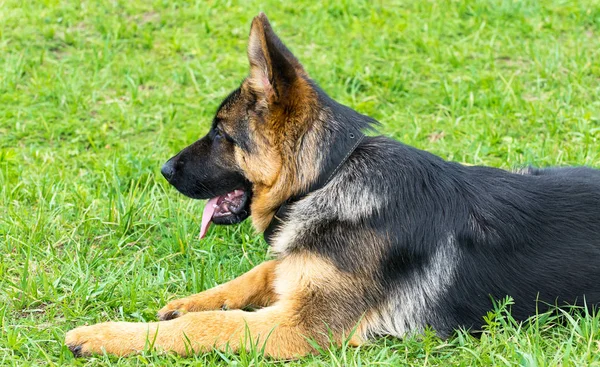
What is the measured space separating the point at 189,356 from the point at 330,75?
15.0 feet

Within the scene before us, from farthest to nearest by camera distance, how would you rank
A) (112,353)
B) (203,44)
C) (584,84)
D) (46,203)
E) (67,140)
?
(203,44)
(584,84)
(67,140)
(46,203)
(112,353)

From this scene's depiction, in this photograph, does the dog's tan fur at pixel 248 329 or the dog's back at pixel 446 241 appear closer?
the dog's tan fur at pixel 248 329

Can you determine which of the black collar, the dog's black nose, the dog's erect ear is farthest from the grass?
the dog's erect ear

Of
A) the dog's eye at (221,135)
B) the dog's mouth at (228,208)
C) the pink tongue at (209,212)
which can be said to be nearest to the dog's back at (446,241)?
the dog's mouth at (228,208)

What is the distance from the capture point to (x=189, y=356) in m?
4.14

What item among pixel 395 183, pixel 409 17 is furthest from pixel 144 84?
pixel 395 183

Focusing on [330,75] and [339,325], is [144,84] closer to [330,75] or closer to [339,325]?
[330,75]

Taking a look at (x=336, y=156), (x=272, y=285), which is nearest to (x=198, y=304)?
(x=272, y=285)

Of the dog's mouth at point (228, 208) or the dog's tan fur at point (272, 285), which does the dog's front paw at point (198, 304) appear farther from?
the dog's mouth at point (228, 208)

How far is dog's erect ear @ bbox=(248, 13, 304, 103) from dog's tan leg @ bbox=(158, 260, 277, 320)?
3.97 ft

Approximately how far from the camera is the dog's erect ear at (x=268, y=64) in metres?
4.20

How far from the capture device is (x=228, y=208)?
4.88 meters

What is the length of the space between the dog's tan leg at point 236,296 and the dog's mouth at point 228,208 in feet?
1.26

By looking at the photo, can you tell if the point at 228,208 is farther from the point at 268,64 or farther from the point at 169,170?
the point at 268,64
